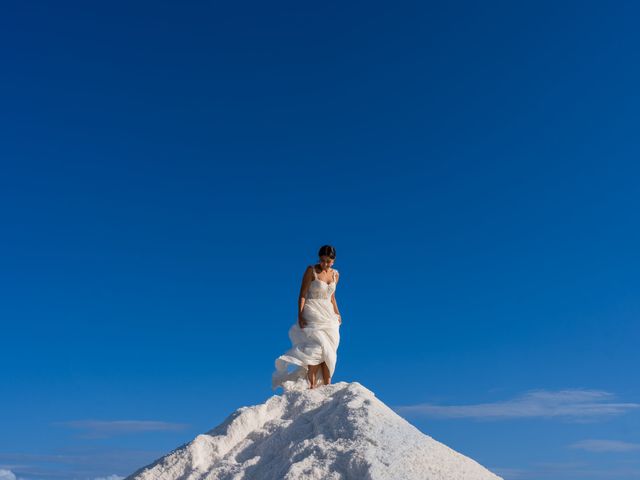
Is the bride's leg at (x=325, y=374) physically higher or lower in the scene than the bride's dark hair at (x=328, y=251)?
lower

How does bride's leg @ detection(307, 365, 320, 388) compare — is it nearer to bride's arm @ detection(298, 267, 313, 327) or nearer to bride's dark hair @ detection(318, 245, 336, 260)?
bride's arm @ detection(298, 267, 313, 327)

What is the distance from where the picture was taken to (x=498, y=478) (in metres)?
12.1

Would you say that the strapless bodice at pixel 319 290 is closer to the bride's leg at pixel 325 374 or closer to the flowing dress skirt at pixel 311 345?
the flowing dress skirt at pixel 311 345

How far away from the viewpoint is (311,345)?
48.0 ft

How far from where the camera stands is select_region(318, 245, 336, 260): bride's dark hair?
14770 mm

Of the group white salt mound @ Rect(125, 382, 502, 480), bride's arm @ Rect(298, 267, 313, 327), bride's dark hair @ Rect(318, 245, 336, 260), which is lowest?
white salt mound @ Rect(125, 382, 502, 480)

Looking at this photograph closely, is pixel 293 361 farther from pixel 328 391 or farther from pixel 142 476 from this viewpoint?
pixel 142 476

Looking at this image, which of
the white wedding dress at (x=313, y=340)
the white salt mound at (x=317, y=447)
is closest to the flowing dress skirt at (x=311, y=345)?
the white wedding dress at (x=313, y=340)

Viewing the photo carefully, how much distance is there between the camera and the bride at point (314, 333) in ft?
47.8

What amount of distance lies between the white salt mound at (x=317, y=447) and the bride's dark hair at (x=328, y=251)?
9.08 feet

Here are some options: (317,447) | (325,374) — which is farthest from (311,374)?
(317,447)

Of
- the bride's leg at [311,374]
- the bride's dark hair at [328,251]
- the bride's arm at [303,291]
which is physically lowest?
the bride's leg at [311,374]

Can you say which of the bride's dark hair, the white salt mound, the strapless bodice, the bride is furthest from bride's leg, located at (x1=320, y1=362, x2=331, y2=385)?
the bride's dark hair

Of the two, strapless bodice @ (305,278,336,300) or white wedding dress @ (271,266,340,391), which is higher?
strapless bodice @ (305,278,336,300)
